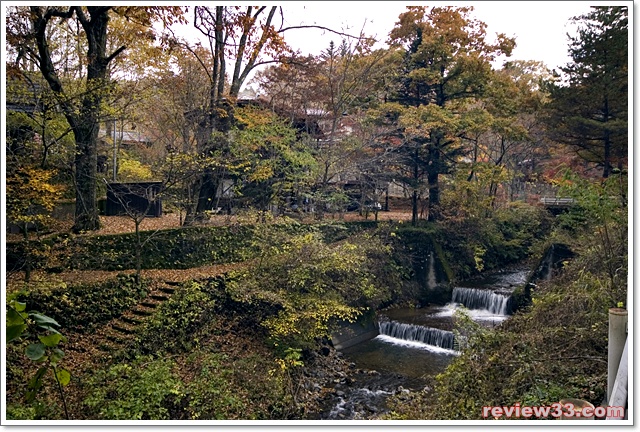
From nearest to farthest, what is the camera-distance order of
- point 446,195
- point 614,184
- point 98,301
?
point 614,184 → point 98,301 → point 446,195

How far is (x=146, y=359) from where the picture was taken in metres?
7.62

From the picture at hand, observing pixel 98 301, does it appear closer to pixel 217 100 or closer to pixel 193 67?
pixel 217 100

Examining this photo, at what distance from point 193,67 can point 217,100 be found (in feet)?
10.4

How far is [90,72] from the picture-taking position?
10359 millimetres

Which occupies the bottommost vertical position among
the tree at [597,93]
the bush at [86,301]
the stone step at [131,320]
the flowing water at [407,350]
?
the flowing water at [407,350]

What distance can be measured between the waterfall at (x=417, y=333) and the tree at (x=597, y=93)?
18.1 feet

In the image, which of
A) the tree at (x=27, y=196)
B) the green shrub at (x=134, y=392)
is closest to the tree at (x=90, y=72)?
the tree at (x=27, y=196)

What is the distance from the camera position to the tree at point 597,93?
10828 millimetres

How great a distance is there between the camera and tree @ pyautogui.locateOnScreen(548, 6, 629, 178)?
1083cm

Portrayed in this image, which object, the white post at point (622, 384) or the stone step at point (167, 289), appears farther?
the stone step at point (167, 289)

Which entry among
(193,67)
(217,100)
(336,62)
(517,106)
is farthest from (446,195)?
(193,67)

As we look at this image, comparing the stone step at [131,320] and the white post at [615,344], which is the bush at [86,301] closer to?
the stone step at [131,320]

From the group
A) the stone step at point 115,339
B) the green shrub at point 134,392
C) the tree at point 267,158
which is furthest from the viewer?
the tree at point 267,158

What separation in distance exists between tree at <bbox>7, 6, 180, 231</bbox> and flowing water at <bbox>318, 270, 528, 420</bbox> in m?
6.46
